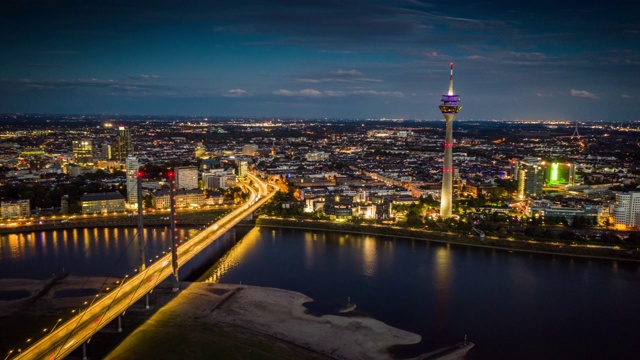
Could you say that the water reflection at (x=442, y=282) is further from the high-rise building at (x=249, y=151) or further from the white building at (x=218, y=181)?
the high-rise building at (x=249, y=151)

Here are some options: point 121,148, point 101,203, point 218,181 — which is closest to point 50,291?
point 101,203

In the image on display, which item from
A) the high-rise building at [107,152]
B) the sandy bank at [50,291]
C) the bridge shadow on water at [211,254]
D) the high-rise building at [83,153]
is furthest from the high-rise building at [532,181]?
the high-rise building at [83,153]

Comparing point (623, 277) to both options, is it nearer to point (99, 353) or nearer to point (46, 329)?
point (99, 353)

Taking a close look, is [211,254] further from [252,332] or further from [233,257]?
[252,332]

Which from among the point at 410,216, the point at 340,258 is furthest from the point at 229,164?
the point at 340,258

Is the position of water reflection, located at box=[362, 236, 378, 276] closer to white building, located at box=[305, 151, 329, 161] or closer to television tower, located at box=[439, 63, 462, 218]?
television tower, located at box=[439, 63, 462, 218]

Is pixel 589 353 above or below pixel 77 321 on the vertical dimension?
below

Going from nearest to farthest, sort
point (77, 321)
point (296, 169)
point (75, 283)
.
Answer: point (77, 321)
point (75, 283)
point (296, 169)
